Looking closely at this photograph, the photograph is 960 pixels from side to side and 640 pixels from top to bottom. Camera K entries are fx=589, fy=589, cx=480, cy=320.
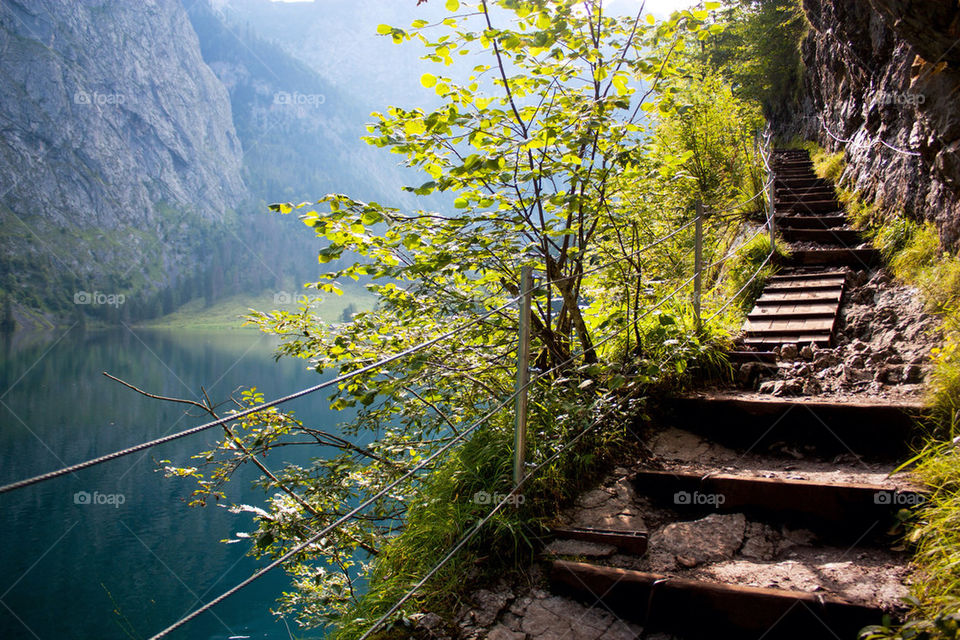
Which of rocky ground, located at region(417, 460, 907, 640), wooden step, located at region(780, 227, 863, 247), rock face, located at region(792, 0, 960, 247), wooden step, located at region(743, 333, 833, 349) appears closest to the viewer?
rocky ground, located at region(417, 460, 907, 640)

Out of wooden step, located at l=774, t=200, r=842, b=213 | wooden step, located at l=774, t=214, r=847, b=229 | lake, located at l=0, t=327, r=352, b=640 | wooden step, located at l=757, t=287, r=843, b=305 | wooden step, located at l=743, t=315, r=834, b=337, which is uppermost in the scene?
wooden step, located at l=774, t=200, r=842, b=213

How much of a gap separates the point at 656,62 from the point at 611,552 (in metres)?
2.55

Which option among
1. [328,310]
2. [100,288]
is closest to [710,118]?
[100,288]

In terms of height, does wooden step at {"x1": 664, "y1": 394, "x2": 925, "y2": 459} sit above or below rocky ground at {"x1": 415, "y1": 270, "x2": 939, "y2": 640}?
above

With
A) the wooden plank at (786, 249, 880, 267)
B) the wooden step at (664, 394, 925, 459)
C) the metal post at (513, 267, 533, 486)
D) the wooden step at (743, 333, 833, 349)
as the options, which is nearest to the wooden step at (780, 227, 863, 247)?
the wooden plank at (786, 249, 880, 267)

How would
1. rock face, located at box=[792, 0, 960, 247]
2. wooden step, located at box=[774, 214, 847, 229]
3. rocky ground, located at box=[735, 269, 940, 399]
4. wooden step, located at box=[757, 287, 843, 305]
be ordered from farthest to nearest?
wooden step, located at box=[774, 214, 847, 229] < wooden step, located at box=[757, 287, 843, 305] < rock face, located at box=[792, 0, 960, 247] < rocky ground, located at box=[735, 269, 940, 399]

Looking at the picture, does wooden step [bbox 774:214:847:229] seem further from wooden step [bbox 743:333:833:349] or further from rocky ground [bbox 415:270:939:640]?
rocky ground [bbox 415:270:939:640]

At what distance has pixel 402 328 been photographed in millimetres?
4059

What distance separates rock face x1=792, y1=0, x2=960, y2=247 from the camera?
13.3ft

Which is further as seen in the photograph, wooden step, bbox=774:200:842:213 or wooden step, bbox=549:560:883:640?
wooden step, bbox=774:200:842:213

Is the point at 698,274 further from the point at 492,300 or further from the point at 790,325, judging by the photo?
the point at 492,300

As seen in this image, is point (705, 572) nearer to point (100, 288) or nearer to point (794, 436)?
point (794, 436)

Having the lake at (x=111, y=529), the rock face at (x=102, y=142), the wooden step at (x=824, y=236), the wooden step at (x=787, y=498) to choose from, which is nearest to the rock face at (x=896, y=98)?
the wooden step at (x=824, y=236)

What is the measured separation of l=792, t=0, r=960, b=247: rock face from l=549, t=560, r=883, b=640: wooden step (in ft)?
12.4
